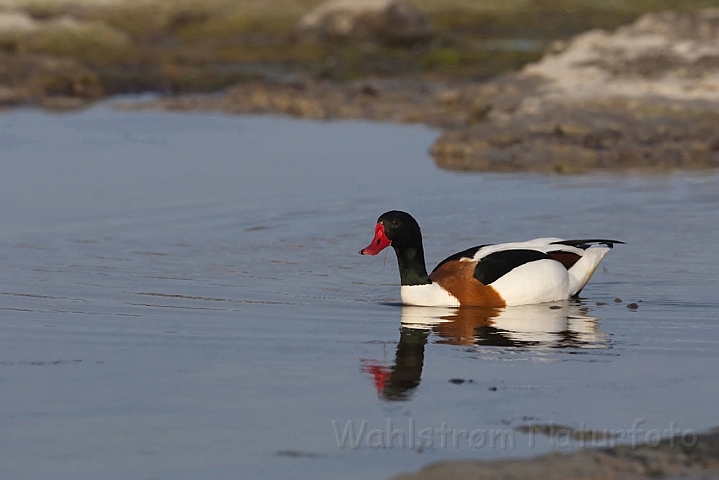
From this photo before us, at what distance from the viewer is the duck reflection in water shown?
7328mm

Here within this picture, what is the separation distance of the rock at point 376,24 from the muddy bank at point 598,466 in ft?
119

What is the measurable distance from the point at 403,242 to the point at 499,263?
0.79 m

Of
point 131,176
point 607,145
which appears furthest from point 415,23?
point 131,176

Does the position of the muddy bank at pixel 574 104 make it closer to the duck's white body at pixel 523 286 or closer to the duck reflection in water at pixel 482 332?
the duck's white body at pixel 523 286

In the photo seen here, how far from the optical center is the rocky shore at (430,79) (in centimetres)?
1934

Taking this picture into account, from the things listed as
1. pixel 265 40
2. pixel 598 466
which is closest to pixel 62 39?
pixel 265 40

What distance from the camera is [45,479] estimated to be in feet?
18.1

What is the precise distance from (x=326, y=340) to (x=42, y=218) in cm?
646

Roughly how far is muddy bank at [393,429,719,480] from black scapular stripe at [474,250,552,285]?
155 inches

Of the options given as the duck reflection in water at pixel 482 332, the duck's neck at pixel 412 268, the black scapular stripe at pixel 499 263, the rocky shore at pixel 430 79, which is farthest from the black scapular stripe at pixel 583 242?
the rocky shore at pixel 430 79

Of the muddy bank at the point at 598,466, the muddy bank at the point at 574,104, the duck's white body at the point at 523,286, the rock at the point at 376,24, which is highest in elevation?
the rock at the point at 376,24

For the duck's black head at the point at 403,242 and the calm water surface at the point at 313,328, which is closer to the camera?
the calm water surface at the point at 313,328

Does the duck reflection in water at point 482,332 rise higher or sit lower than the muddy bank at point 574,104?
lower

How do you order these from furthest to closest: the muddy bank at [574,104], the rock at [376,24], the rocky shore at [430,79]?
the rock at [376,24]
the rocky shore at [430,79]
the muddy bank at [574,104]
